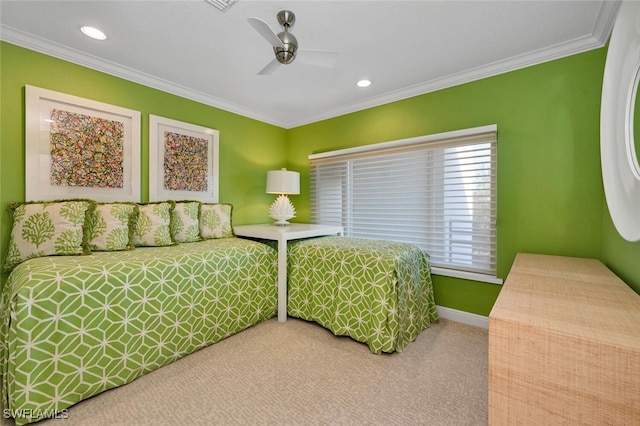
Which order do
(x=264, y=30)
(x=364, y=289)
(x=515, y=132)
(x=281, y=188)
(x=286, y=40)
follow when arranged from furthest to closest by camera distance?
(x=281, y=188), (x=515, y=132), (x=364, y=289), (x=286, y=40), (x=264, y=30)

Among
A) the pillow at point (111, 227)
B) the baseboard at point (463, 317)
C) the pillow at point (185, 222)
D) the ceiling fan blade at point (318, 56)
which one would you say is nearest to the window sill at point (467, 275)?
the baseboard at point (463, 317)

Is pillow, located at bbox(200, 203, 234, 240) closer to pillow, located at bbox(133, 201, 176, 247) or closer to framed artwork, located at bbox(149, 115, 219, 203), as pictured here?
framed artwork, located at bbox(149, 115, 219, 203)

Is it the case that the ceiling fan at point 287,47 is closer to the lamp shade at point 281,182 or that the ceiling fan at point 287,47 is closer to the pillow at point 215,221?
the lamp shade at point 281,182

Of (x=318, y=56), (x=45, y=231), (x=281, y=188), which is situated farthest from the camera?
(x=281, y=188)

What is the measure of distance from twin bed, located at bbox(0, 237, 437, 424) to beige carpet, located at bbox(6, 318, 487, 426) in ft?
0.41

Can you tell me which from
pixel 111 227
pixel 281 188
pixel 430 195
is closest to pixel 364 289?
pixel 430 195

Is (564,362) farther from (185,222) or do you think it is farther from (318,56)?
(185,222)

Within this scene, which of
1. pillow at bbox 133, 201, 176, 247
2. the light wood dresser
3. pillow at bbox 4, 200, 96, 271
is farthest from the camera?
pillow at bbox 133, 201, 176, 247

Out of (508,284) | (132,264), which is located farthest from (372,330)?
(132,264)

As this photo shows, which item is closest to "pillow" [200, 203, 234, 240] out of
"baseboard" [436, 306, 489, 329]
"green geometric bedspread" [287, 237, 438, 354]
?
"green geometric bedspread" [287, 237, 438, 354]

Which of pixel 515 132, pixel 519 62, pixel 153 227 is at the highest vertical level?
pixel 519 62

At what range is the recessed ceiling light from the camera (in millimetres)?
1793

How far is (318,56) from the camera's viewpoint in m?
1.67

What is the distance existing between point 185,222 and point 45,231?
0.95 meters
